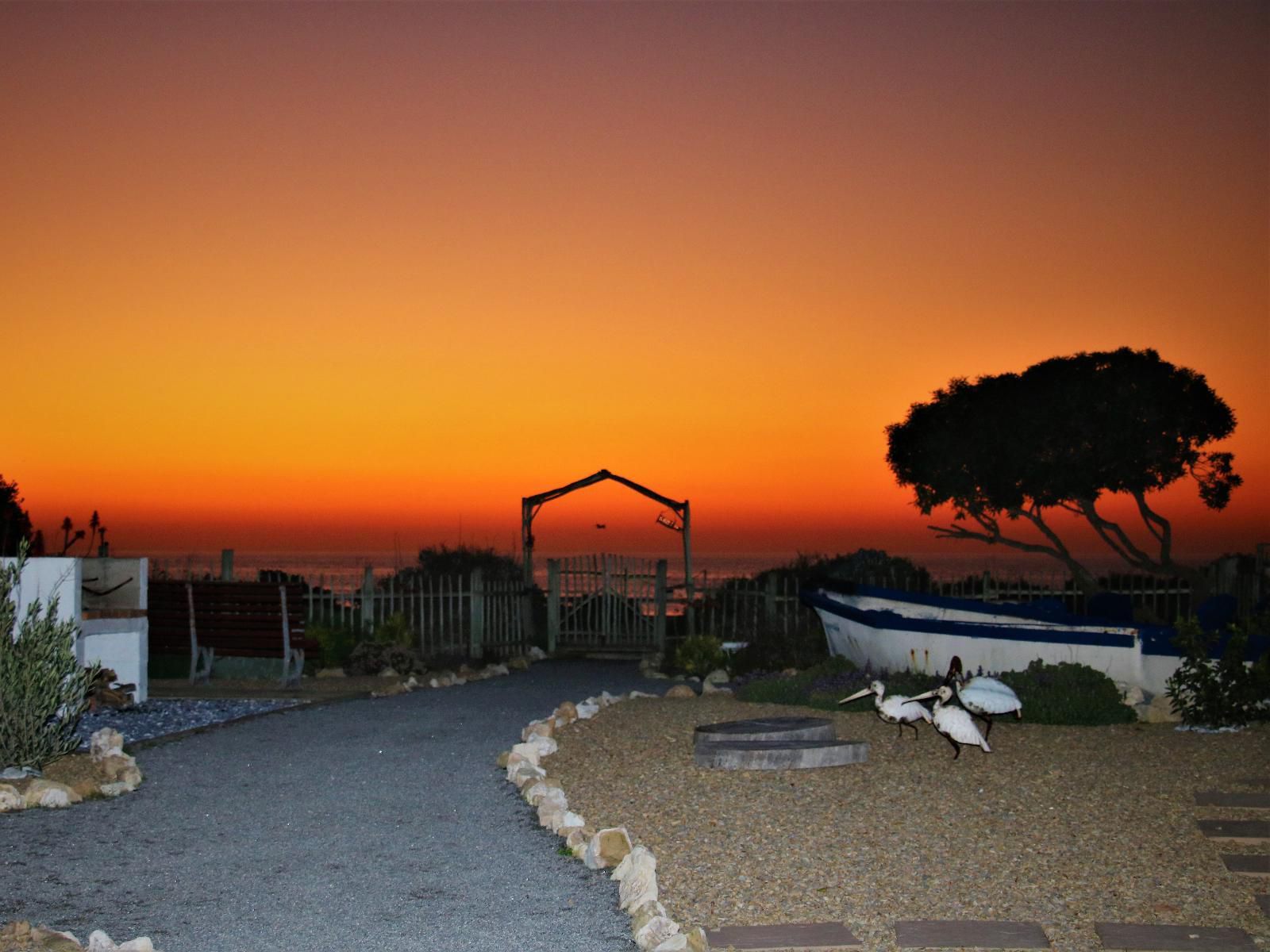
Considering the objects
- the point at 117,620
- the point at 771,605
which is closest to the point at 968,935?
the point at 117,620

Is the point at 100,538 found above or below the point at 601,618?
above

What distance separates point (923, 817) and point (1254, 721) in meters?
4.63

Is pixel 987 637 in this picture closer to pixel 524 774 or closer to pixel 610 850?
pixel 524 774

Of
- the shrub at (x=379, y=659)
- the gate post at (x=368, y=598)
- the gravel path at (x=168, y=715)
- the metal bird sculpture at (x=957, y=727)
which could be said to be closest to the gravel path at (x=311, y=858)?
the gravel path at (x=168, y=715)

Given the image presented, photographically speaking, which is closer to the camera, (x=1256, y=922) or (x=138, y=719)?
(x=1256, y=922)

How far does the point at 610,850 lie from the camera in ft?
21.0

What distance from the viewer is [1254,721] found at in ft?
34.0

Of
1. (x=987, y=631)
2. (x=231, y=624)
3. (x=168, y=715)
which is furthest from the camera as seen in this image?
(x=231, y=624)

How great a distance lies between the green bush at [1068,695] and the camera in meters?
10.6

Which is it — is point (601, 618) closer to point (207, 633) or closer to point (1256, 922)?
point (207, 633)

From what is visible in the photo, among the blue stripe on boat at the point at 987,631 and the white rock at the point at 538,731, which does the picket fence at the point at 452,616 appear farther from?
the blue stripe on boat at the point at 987,631

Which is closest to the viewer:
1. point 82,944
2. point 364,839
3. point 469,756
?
point 82,944

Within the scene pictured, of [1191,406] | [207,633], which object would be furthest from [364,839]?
[1191,406]

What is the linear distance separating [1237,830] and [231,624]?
38.4ft
